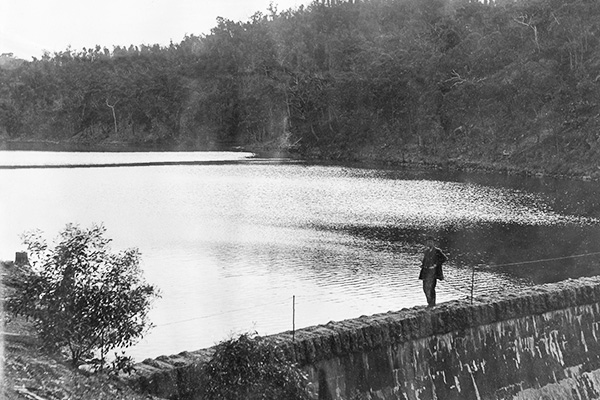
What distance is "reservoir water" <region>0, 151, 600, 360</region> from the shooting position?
2086 centimetres

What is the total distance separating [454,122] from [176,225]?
4630cm

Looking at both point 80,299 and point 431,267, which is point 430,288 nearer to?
point 431,267

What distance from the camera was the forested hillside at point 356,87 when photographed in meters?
68.1

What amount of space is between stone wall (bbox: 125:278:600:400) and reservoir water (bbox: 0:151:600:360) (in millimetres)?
4639

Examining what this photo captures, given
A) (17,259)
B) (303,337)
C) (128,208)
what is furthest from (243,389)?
(128,208)

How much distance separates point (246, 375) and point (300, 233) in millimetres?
23569

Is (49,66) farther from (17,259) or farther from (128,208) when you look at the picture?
(17,259)

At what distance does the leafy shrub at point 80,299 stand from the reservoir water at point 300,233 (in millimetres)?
7496

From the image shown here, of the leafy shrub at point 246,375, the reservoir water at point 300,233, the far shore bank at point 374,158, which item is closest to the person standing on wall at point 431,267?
the leafy shrub at point 246,375

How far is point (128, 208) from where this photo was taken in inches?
1576

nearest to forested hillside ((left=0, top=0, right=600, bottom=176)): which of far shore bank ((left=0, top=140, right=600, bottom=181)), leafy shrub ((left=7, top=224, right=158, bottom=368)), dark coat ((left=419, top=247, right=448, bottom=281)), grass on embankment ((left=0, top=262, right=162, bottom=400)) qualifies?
far shore bank ((left=0, top=140, right=600, bottom=181))

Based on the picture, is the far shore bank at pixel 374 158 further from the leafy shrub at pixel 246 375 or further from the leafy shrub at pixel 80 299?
the leafy shrub at pixel 80 299

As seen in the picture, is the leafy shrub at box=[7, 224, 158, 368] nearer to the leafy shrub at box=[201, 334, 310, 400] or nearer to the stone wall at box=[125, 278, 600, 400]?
the stone wall at box=[125, 278, 600, 400]

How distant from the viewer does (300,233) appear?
32.2 meters
